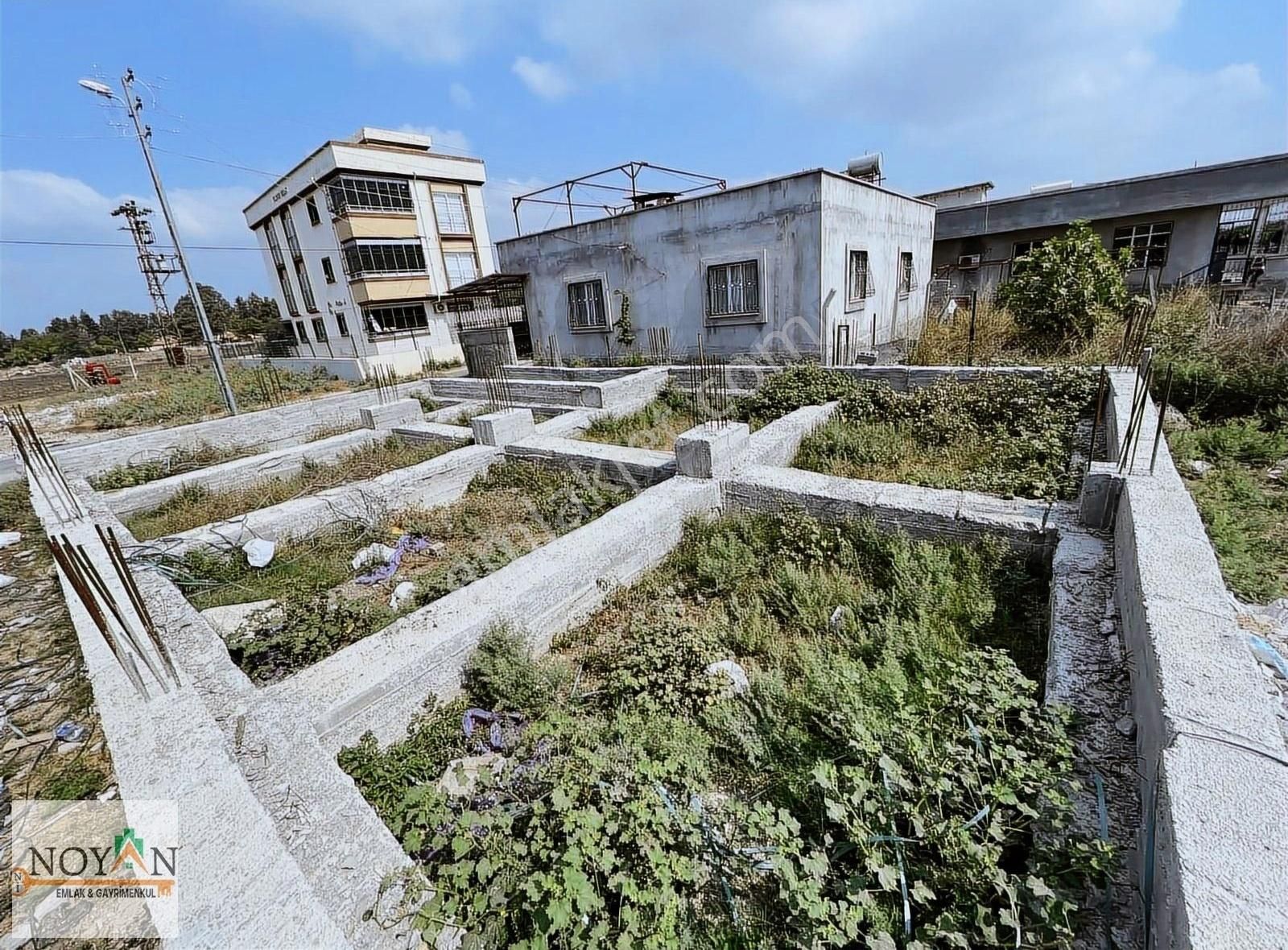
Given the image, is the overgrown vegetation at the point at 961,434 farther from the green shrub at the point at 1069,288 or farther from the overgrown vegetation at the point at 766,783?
the green shrub at the point at 1069,288

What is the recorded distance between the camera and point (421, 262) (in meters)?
23.1

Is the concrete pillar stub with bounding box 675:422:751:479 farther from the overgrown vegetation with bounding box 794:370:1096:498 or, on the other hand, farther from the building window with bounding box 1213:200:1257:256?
the building window with bounding box 1213:200:1257:256

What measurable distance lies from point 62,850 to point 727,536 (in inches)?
165

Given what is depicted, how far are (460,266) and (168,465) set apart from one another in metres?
19.3

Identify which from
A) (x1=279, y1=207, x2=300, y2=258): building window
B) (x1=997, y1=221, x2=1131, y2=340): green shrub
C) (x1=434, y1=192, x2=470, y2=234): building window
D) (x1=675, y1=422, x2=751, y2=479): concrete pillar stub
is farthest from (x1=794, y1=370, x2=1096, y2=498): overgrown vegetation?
(x1=279, y1=207, x2=300, y2=258): building window

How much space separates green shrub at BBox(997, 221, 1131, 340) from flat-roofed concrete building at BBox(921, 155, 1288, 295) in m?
4.52

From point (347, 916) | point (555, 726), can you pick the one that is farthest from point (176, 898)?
point (555, 726)

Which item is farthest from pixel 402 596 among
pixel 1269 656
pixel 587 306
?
pixel 587 306

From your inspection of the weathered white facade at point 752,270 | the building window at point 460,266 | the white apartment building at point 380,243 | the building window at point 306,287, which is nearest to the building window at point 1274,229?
the weathered white facade at point 752,270

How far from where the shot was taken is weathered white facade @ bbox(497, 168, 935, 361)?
10.1 m

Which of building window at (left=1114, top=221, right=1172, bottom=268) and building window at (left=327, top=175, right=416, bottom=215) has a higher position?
building window at (left=327, top=175, right=416, bottom=215)

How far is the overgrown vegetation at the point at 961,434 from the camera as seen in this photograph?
497 centimetres

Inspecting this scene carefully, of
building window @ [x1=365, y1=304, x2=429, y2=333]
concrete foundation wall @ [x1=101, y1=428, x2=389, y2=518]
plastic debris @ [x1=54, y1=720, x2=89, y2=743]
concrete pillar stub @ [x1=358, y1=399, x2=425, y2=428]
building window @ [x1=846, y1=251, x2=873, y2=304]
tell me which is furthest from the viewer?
building window @ [x1=365, y1=304, x2=429, y2=333]

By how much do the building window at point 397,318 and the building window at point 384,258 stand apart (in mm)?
1399
